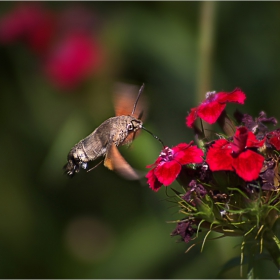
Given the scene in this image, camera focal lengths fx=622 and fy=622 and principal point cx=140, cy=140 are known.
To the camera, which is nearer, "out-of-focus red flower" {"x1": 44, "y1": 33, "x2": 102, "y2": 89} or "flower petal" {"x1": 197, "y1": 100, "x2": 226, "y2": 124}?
"flower petal" {"x1": 197, "y1": 100, "x2": 226, "y2": 124}

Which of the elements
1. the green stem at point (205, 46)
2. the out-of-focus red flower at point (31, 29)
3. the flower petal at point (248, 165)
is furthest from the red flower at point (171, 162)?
the out-of-focus red flower at point (31, 29)

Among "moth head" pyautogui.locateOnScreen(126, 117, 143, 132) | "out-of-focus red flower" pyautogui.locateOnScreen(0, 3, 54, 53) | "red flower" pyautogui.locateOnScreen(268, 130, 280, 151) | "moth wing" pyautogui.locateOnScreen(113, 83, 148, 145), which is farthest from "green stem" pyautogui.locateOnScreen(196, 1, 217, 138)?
"red flower" pyautogui.locateOnScreen(268, 130, 280, 151)

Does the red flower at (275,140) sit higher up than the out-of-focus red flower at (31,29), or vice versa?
the red flower at (275,140)

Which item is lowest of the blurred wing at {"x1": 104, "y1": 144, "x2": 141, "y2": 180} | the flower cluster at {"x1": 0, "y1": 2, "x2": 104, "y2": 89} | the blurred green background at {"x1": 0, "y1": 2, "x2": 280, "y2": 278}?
the blurred green background at {"x1": 0, "y1": 2, "x2": 280, "y2": 278}

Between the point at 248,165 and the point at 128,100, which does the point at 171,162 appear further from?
the point at 128,100

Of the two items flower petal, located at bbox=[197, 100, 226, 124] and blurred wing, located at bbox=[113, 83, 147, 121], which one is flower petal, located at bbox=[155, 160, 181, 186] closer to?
flower petal, located at bbox=[197, 100, 226, 124]

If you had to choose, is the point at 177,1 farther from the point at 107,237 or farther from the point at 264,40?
the point at 107,237

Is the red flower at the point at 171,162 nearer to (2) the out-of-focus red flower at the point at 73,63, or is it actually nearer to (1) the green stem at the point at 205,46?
(1) the green stem at the point at 205,46
